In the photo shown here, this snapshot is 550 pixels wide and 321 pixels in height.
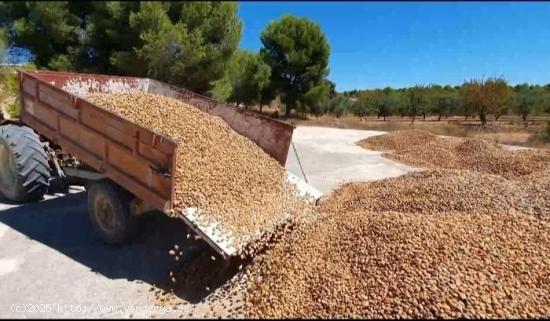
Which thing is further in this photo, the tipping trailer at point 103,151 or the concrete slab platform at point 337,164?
the concrete slab platform at point 337,164

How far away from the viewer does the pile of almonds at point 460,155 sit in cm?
839

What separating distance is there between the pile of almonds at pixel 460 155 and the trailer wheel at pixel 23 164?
7667mm

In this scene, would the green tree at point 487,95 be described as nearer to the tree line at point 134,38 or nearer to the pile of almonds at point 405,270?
the tree line at point 134,38

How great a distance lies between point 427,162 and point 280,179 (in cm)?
617

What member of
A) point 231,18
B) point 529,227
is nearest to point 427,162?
point 529,227

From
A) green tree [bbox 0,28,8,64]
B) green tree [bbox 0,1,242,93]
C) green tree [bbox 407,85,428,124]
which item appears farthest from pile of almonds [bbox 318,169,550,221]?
green tree [bbox 407,85,428,124]

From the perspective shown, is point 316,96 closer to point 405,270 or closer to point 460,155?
point 460,155

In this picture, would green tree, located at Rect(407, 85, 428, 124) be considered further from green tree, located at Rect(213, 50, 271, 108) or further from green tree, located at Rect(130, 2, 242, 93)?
green tree, located at Rect(130, 2, 242, 93)

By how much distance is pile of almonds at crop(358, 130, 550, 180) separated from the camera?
8.39 m

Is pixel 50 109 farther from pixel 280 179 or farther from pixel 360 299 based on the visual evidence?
pixel 360 299

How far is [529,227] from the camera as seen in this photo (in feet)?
14.2

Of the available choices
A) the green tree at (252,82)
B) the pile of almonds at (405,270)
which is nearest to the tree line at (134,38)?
the green tree at (252,82)

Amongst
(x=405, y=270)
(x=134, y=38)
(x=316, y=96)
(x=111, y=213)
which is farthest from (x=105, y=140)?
(x=316, y=96)

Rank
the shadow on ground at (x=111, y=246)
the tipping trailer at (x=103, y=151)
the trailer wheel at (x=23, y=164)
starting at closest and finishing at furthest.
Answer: the tipping trailer at (x=103, y=151) < the shadow on ground at (x=111, y=246) < the trailer wheel at (x=23, y=164)
